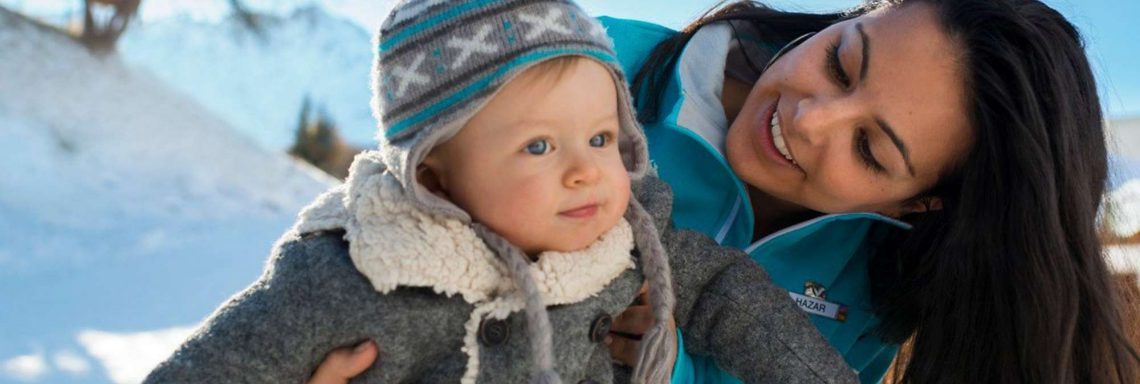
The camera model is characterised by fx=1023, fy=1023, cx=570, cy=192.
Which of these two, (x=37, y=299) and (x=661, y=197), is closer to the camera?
(x=661, y=197)

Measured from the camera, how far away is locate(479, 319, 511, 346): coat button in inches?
57.8

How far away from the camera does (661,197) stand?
70.2 inches

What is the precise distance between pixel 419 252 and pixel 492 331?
156 millimetres

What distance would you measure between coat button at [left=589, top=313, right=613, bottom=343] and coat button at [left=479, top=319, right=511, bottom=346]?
0.16 metres

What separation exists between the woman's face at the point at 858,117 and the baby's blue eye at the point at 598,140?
58 centimetres

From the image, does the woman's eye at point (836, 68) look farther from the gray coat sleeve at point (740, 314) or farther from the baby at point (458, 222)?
the baby at point (458, 222)

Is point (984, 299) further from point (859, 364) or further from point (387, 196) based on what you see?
point (387, 196)

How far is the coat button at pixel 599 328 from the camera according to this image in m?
1.57

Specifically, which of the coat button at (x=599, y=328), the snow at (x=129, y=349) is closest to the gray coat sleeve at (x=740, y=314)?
the coat button at (x=599, y=328)

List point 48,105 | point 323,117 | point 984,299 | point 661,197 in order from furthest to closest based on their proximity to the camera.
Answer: point 323,117 → point 48,105 → point 984,299 → point 661,197

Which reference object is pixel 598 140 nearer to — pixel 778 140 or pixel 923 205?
pixel 778 140

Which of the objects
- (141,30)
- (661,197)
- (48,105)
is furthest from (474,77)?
(141,30)

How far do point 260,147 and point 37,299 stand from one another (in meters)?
3.57

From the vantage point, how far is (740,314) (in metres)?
1.77
